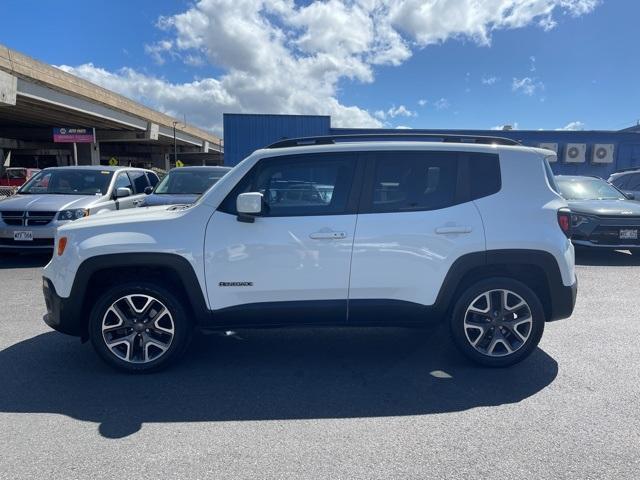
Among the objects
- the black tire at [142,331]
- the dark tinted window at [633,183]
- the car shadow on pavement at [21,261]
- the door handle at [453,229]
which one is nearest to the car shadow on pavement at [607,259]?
the dark tinted window at [633,183]

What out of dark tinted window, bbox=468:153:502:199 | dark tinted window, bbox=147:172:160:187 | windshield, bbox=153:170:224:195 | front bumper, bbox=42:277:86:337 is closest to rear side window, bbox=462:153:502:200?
dark tinted window, bbox=468:153:502:199

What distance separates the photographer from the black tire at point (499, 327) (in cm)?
350

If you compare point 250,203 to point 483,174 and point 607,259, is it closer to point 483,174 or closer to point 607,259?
point 483,174

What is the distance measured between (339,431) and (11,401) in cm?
239

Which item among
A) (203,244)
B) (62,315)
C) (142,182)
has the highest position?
(142,182)

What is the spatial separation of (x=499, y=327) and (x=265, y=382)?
202 cm

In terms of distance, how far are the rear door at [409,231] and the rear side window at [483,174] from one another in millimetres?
12

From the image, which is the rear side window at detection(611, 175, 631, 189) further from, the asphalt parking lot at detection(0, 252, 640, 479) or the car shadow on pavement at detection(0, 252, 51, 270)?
the car shadow on pavement at detection(0, 252, 51, 270)

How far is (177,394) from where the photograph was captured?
10.3ft

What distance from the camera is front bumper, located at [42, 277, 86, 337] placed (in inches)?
131

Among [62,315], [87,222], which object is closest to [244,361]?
[62,315]

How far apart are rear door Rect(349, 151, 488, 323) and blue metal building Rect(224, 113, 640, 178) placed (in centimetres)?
1846

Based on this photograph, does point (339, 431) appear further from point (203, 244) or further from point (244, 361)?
point (203, 244)

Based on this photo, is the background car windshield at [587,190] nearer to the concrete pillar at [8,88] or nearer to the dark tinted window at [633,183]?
the dark tinted window at [633,183]
